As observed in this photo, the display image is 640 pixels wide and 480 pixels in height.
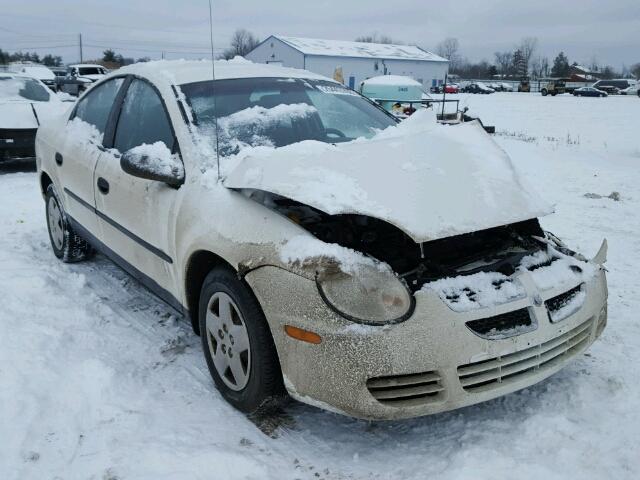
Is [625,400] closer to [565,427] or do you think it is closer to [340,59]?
[565,427]

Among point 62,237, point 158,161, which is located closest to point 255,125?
point 158,161

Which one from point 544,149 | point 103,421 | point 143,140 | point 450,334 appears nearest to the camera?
point 450,334

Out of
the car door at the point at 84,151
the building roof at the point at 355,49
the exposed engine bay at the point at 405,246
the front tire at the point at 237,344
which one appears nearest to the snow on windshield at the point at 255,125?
the exposed engine bay at the point at 405,246

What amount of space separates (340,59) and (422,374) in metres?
48.8

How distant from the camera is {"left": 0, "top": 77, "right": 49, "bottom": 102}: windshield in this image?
9.52 meters

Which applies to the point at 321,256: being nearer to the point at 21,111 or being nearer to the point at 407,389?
the point at 407,389

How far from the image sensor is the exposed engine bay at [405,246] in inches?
99.2

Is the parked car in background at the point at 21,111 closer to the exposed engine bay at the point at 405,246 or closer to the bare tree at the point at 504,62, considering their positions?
the exposed engine bay at the point at 405,246

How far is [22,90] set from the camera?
31.9 ft

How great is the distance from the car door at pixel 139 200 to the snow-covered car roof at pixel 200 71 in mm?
108

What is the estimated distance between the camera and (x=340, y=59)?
48188 mm

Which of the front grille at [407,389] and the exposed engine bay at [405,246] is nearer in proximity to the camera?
the front grille at [407,389]

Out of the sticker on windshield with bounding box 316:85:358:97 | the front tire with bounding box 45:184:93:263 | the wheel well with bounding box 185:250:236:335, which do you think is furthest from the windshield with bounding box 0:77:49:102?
the wheel well with bounding box 185:250:236:335

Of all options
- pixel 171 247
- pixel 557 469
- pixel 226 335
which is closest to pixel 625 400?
pixel 557 469
